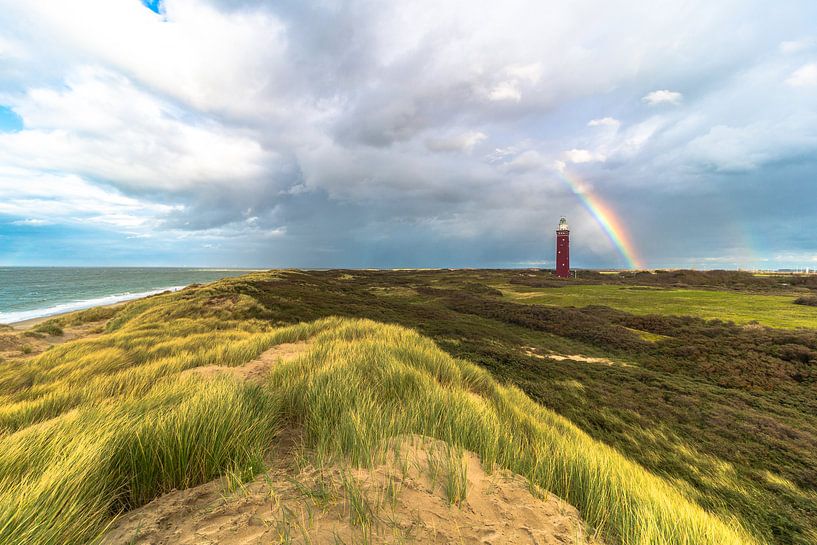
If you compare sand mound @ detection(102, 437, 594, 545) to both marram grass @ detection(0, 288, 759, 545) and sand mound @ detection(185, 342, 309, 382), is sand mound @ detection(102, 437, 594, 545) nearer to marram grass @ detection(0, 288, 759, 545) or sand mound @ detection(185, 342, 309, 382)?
marram grass @ detection(0, 288, 759, 545)

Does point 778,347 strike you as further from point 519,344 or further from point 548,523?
point 548,523

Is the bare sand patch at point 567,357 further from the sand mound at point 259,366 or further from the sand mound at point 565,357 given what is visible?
the sand mound at point 259,366

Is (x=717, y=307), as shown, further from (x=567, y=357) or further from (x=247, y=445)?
(x=247, y=445)

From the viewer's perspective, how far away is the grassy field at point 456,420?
92.0 inches

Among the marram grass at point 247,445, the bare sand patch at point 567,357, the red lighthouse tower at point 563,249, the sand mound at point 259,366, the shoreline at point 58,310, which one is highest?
the red lighthouse tower at point 563,249

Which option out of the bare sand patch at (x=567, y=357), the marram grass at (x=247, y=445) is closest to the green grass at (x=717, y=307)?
the bare sand patch at (x=567, y=357)

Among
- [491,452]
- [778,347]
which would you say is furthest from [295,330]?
[778,347]

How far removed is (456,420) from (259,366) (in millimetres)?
Answer: 5651

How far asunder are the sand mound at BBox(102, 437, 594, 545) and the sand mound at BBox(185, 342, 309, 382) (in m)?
3.57

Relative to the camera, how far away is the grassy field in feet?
7.67

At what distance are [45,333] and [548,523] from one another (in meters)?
27.7

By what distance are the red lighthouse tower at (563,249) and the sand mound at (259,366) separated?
74.4 m

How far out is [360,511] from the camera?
194 cm

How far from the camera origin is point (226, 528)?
1.86 meters
